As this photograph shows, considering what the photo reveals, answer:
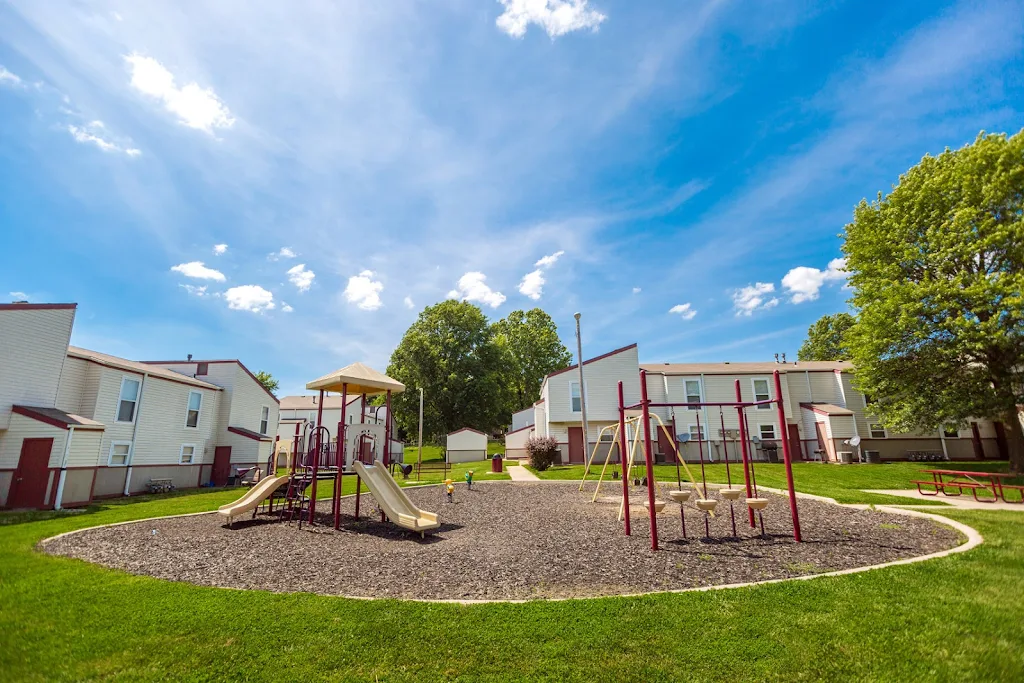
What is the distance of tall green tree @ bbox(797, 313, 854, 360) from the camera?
54094mm

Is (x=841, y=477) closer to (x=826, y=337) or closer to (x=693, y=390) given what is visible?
(x=693, y=390)

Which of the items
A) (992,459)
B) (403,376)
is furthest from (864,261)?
(403,376)

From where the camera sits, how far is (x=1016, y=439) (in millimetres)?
19016

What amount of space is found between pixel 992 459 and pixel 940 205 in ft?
64.0

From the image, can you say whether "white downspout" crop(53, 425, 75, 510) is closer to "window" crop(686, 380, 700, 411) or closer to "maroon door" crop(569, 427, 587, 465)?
"maroon door" crop(569, 427, 587, 465)

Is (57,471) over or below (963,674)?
over

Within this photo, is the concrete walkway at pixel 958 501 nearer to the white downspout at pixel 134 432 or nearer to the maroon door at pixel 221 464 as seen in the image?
the white downspout at pixel 134 432

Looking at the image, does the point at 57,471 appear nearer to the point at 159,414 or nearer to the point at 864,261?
the point at 159,414

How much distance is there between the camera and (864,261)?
22.6m

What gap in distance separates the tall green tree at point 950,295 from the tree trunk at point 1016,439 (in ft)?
0.16

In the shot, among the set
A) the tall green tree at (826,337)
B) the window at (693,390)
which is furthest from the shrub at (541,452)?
the tall green tree at (826,337)

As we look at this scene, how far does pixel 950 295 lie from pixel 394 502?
23.5m

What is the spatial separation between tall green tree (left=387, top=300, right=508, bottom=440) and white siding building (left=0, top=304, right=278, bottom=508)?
15149mm

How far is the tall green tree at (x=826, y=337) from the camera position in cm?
5409
